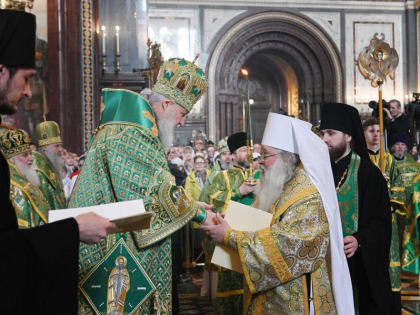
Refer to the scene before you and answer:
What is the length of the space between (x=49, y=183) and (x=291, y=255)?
3.00 metres

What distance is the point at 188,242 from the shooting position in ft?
29.4

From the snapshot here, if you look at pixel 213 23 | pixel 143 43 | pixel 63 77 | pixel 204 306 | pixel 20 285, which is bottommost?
pixel 204 306

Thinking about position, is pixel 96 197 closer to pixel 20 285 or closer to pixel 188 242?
pixel 20 285

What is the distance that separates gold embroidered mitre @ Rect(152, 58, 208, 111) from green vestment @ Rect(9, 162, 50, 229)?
1.47 metres

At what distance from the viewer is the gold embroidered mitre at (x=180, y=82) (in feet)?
10.2

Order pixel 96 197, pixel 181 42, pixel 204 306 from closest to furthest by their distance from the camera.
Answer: pixel 96 197, pixel 204 306, pixel 181 42

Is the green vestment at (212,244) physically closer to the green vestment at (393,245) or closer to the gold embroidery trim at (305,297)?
the green vestment at (393,245)

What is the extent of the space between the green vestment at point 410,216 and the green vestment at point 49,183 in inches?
151

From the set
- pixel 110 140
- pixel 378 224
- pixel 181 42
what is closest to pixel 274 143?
pixel 110 140

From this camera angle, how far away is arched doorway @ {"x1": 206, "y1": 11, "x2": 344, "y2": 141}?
20125mm

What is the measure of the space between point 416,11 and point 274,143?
20.4 metres

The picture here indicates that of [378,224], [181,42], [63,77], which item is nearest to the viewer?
[378,224]

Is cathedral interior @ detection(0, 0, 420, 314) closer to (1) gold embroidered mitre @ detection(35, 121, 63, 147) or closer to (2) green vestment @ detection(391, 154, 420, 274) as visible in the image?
(1) gold embroidered mitre @ detection(35, 121, 63, 147)

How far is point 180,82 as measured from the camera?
313 cm
